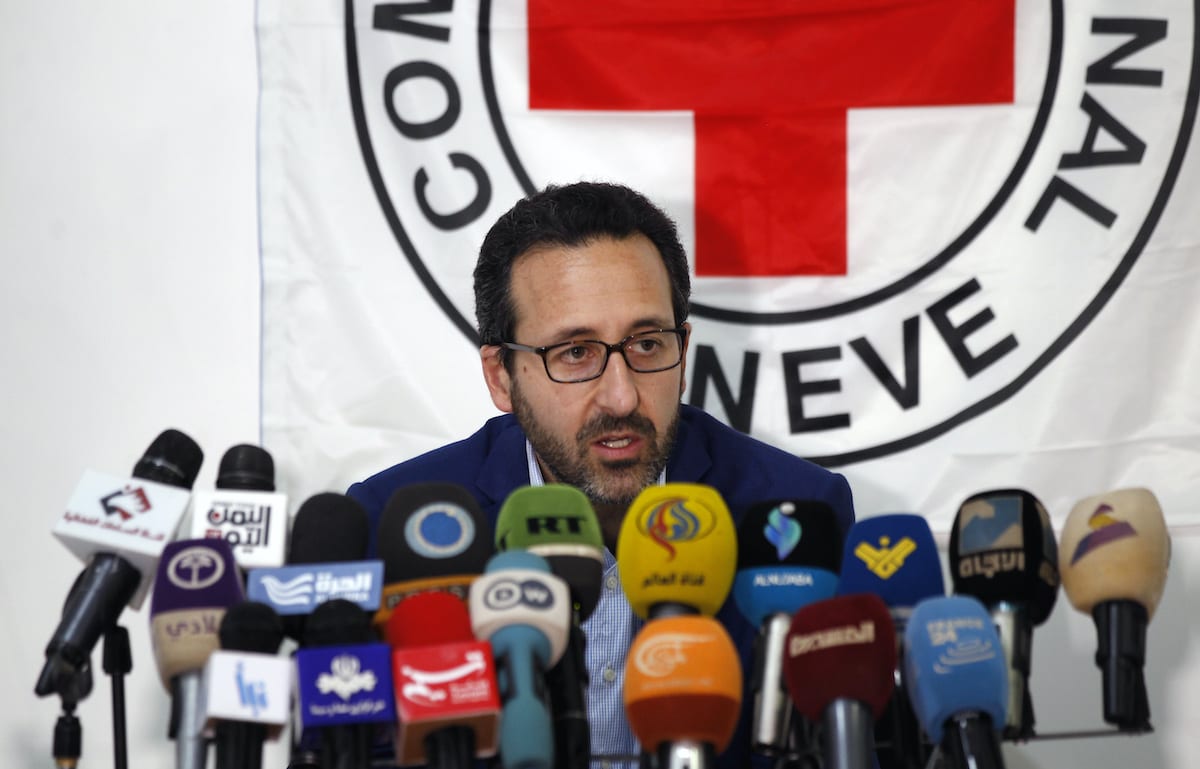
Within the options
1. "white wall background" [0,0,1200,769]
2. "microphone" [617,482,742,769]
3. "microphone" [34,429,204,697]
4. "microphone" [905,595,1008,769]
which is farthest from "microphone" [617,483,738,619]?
"white wall background" [0,0,1200,769]

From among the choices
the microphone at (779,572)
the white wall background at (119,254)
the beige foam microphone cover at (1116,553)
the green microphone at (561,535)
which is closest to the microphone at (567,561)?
the green microphone at (561,535)

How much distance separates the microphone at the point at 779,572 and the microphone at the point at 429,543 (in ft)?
0.87

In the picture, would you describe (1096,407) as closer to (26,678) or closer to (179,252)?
(179,252)

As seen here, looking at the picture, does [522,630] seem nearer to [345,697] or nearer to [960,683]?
[345,697]

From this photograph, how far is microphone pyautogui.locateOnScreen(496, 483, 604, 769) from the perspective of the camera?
1.26m

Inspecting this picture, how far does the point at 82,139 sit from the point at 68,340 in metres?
0.42

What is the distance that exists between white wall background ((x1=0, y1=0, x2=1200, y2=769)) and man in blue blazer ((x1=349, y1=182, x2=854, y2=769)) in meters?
0.61

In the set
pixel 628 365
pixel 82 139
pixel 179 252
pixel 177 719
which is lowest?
pixel 177 719

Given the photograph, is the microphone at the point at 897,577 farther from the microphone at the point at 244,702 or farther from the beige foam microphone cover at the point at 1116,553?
the microphone at the point at 244,702

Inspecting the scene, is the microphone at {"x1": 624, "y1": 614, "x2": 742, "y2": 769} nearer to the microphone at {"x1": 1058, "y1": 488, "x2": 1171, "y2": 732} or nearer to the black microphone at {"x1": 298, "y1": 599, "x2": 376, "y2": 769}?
the black microphone at {"x1": 298, "y1": 599, "x2": 376, "y2": 769}

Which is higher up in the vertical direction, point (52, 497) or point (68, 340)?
point (68, 340)

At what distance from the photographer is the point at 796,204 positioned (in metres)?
2.71

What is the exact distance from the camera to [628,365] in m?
2.15

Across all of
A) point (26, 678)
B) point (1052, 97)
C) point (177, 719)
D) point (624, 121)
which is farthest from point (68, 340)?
point (1052, 97)
